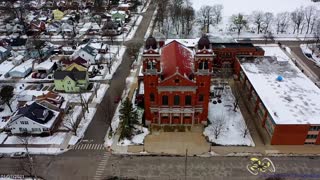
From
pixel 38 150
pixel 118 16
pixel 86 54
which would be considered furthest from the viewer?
pixel 118 16

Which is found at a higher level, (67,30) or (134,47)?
(67,30)

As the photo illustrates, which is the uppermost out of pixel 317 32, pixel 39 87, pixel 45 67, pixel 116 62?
pixel 317 32

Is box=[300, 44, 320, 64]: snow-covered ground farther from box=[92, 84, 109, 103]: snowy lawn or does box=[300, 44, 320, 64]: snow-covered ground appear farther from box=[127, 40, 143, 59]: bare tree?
box=[92, 84, 109, 103]: snowy lawn

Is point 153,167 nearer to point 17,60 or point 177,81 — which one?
point 177,81

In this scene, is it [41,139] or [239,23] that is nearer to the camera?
[41,139]

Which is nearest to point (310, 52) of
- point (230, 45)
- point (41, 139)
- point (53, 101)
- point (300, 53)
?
point (300, 53)

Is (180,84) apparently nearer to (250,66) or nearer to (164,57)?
(164,57)

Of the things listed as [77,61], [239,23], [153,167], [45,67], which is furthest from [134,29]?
[153,167]

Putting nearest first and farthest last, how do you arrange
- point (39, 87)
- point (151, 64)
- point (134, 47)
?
point (151, 64)
point (39, 87)
point (134, 47)
